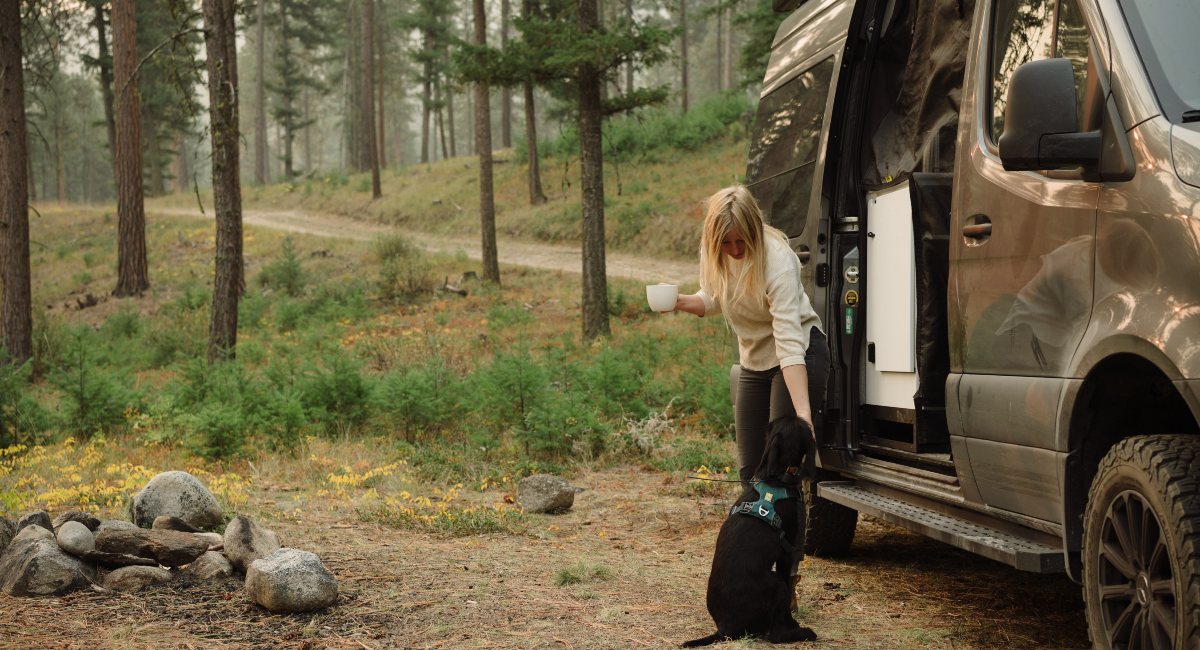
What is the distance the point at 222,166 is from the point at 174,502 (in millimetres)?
7947

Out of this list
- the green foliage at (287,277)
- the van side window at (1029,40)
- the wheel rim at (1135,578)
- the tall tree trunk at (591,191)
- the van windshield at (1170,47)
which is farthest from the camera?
the green foliage at (287,277)

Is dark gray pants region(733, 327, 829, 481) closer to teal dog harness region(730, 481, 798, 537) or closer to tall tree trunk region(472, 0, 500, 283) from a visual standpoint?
teal dog harness region(730, 481, 798, 537)

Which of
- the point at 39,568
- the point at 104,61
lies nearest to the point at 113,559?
the point at 39,568

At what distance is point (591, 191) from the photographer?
14.8 meters

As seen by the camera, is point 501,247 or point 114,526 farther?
point 501,247

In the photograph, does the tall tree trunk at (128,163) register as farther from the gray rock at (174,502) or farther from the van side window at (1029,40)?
the van side window at (1029,40)

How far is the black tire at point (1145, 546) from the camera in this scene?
250 centimetres

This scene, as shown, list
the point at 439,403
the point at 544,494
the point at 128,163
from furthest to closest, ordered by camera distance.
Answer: the point at 128,163, the point at 439,403, the point at 544,494

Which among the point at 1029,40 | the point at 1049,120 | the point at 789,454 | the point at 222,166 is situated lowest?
the point at 789,454

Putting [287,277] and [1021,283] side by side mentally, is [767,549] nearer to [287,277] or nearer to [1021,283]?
[1021,283]

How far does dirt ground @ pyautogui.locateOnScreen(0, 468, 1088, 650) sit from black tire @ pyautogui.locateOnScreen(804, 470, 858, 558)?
149mm

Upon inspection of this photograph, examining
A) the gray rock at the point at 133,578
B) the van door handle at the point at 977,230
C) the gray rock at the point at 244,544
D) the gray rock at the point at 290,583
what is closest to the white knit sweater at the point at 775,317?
the van door handle at the point at 977,230

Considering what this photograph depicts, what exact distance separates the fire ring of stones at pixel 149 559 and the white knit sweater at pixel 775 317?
7.62ft

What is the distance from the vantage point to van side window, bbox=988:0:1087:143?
10.7ft
